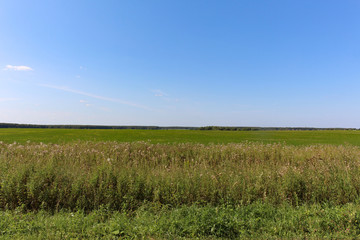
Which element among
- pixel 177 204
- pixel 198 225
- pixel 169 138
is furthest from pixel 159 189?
pixel 169 138

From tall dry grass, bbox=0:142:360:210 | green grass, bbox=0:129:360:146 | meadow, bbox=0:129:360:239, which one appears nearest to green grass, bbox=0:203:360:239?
meadow, bbox=0:129:360:239

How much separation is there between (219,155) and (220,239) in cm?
720

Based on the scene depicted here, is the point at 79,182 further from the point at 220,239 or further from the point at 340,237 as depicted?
the point at 340,237

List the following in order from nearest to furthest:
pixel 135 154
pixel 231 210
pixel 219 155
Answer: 1. pixel 231 210
2. pixel 135 154
3. pixel 219 155

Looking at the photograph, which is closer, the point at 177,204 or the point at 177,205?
the point at 177,205

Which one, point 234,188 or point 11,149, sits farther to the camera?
point 11,149

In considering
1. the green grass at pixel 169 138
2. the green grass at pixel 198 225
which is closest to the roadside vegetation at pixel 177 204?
the green grass at pixel 198 225

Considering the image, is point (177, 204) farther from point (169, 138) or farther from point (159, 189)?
point (169, 138)

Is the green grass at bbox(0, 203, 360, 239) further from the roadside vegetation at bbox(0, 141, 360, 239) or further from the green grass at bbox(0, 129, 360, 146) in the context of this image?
the green grass at bbox(0, 129, 360, 146)

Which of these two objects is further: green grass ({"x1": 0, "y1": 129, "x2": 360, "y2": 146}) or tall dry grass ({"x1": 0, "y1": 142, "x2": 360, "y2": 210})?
green grass ({"x1": 0, "y1": 129, "x2": 360, "y2": 146})

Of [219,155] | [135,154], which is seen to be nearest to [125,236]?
[135,154]

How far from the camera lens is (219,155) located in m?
10.5

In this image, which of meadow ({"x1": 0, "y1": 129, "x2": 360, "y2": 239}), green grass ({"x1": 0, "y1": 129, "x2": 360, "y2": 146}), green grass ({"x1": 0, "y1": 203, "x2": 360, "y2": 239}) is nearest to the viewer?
green grass ({"x1": 0, "y1": 203, "x2": 360, "y2": 239})

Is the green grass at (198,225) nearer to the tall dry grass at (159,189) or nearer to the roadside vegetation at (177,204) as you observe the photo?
the roadside vegetation at (177,204)
